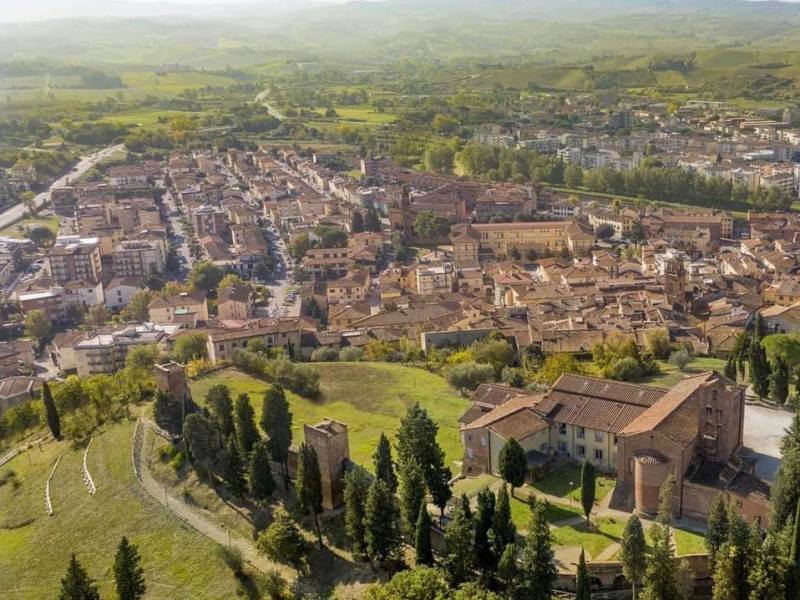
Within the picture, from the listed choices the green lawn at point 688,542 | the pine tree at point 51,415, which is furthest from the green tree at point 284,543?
the pine tree at point 51,415

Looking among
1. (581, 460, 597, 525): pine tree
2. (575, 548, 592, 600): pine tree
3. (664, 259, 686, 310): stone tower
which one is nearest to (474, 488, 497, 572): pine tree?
(575, 548, 592, 600): pine tree

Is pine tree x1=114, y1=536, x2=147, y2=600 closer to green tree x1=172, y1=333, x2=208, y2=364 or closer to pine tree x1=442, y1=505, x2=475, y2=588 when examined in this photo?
pine tree x1=442, y1=505, x2=475, y2=588

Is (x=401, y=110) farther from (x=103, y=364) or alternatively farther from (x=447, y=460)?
(x=447, y=460)

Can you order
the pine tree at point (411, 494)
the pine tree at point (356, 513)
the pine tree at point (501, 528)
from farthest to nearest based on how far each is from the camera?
1. the pine tree at point (356, 513)
2. the pine tree at point (411, 494)
3. the pine tree at point (501, 528)

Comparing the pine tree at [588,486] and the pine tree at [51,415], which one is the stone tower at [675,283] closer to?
the pine tree at [588,486]

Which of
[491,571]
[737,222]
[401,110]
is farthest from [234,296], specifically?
[401,110]
